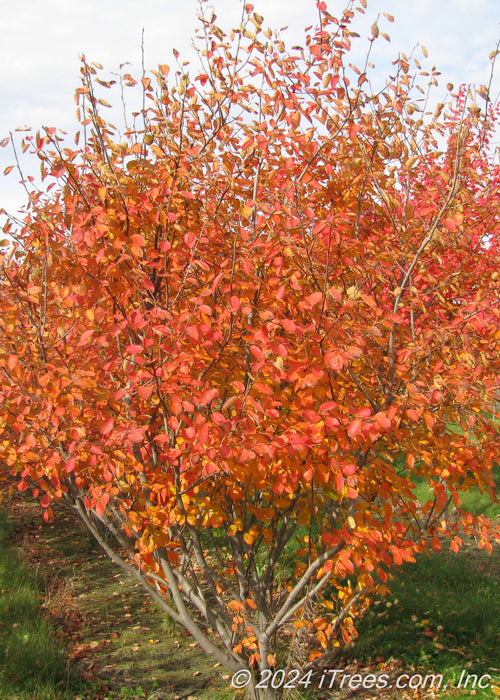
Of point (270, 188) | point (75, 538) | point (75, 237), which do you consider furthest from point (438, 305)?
point (75, 538)

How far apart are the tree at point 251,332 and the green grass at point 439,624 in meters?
0.91

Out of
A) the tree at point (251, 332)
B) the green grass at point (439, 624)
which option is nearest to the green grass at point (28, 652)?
the tree at point (251, 332)

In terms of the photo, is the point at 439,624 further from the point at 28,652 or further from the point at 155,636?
the point at 28,652

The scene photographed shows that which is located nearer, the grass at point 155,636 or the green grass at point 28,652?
the green grass at point 28,652

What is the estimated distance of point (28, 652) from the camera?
365 cm

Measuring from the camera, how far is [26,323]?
11.1ft

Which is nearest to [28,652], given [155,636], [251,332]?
[155,636]

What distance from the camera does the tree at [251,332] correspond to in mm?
2318

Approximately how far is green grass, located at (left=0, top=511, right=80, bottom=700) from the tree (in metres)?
1.01

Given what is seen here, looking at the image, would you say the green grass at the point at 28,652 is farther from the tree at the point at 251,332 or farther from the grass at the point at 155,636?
the tree at the point at 251,332

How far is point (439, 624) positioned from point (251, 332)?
337 cm

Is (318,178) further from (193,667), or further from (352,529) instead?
(193,667)

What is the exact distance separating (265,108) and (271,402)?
67.2 inches

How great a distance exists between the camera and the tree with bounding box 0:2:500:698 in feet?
7.61
